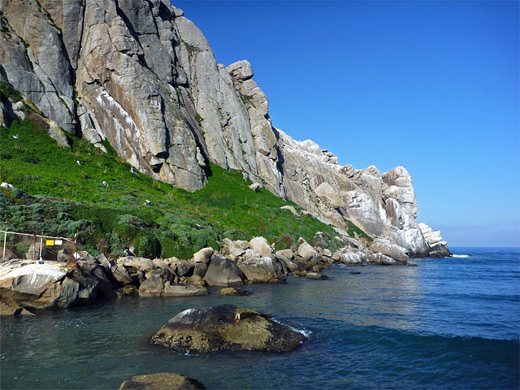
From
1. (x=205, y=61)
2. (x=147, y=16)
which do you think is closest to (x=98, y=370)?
(x=147, y=16)

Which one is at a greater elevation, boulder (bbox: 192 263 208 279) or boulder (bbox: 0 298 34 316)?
boulder (bbox: 192 263 208 279)

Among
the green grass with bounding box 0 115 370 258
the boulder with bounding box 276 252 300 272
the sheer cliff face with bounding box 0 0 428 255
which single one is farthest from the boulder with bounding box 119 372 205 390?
the sheer cliff face with bounding box 0 0 428 255

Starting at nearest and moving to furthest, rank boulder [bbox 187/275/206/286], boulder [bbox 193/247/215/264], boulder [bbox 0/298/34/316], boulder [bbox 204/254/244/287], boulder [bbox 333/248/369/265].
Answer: boulder [bbox 0/298/34/316] → boulder [bbox 187/275/206/286] → boulder [bbox 204/254/244/287] → boulder [bbox 193/247/215/264] → boulder [bbox 333/248/369/265]

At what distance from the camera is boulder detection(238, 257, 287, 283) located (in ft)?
106

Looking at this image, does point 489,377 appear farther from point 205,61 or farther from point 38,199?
point 205,61

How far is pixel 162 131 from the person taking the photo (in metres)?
54.8

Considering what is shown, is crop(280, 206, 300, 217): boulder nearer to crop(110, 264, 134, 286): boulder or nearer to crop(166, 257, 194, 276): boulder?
crop(166, 257, 194, 276): boulder

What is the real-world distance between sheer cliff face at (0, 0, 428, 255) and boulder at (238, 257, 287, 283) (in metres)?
26.4

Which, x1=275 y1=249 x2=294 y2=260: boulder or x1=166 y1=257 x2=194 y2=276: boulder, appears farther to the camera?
x1=275 y1=249 x2=294 y2=260: boulder

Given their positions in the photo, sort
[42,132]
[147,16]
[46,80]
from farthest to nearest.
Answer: [147,16]
[46,80]
[42,132]

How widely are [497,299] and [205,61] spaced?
71.6 meters

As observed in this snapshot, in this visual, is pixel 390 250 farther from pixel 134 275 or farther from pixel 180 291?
pixel 134 275

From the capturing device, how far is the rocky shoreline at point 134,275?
63.0 feet

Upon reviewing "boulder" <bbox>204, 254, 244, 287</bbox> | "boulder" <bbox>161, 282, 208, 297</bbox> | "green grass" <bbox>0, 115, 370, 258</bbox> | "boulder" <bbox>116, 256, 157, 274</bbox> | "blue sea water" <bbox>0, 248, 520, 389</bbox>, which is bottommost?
"blue sea water" <bbox>0, 248, 520, 389</bbox>
